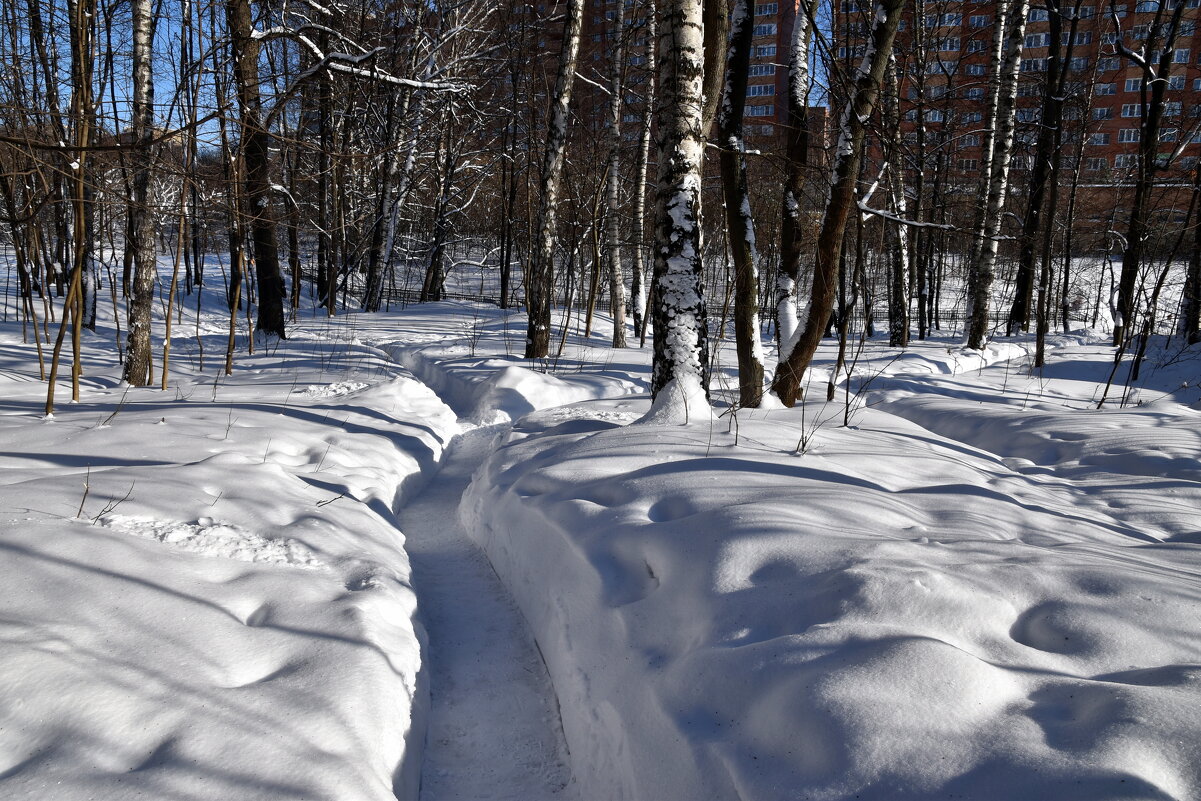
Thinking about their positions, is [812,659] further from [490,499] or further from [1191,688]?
[490,499]

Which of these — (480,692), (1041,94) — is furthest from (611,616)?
(1041,94)

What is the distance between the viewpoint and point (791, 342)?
6.92m

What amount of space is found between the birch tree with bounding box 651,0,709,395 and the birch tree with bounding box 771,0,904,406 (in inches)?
66.5

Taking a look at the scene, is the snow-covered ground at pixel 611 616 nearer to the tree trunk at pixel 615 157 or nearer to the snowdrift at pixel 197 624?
the snowdrift at pixel 197 624

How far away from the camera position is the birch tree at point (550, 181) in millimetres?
8961

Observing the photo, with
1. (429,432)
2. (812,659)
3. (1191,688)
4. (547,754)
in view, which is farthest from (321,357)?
(1191,688)

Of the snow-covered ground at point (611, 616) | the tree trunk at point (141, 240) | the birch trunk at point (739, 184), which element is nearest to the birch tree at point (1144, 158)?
the birch trunk at point (739, 184)

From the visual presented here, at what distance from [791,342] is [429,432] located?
3844 mm

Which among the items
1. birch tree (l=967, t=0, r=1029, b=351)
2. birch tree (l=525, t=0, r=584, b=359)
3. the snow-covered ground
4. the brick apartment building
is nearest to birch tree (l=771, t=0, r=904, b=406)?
the brick apartment building

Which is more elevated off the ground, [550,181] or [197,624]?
[550,181]

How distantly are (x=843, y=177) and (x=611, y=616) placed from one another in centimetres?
502

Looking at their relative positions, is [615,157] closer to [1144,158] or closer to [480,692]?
[1144,158]

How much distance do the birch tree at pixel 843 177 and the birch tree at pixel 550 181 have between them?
12.6 ft

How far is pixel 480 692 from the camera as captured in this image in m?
3.10
